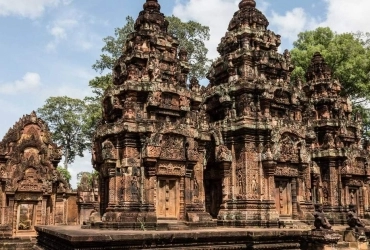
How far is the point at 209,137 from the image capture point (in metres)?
12.1

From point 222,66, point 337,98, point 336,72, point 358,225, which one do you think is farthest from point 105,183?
point 336,72

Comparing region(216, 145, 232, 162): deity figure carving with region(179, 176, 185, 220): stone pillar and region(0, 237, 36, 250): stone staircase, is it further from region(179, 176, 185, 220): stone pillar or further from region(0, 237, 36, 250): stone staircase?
region(0, 237, 36, 250): stone staircase

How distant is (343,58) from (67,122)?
20.2 metres

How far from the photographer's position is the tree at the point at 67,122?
32.8m

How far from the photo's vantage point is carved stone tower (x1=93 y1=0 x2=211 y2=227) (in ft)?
34.7

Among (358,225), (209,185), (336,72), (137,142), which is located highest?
(336,72)

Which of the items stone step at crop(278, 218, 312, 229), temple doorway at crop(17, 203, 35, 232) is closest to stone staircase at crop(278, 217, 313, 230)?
stone step at crop(278, 218, 312, 229)

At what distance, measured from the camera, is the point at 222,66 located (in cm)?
1456

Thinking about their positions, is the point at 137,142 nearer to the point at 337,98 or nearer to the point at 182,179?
the point at 182,179

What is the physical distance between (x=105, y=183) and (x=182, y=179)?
222 cm

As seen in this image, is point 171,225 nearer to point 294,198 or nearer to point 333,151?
point 294,198

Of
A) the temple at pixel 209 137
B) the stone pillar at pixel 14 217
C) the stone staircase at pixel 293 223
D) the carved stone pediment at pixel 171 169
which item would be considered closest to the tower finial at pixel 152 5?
the temple at pixel 209 137

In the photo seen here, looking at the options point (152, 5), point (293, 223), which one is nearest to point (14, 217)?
point (152, 5)

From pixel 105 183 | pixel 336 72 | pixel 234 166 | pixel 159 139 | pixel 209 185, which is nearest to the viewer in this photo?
pixel 159 139
